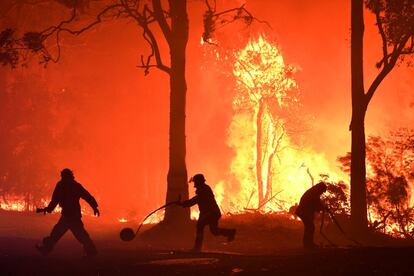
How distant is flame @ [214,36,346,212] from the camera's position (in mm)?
47469

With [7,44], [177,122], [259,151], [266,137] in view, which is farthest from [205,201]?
[266,137]

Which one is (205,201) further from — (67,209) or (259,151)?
(259,151)

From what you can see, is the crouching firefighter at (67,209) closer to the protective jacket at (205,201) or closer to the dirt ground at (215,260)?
the dirt ground at (215,260)

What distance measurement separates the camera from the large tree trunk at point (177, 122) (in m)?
23.9

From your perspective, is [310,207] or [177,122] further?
[177,122]

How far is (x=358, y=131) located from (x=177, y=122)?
20.9 ft

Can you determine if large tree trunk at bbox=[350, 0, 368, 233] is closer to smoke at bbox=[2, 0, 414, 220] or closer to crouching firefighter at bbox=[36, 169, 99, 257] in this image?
crouching firefighter at bbox=[36, 169, 99, 257]

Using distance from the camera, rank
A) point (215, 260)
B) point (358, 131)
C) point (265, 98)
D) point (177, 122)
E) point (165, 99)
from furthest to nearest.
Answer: point (165, 99) < point (265, 98) < point (177, 122) < point (358, 131) < point (215, 260)

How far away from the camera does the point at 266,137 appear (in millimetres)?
50906

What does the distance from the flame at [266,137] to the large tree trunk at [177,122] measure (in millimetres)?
20642

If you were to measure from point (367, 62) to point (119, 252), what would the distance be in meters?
51.8

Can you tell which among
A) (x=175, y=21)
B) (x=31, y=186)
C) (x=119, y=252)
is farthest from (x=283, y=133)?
(x=119, y=252)

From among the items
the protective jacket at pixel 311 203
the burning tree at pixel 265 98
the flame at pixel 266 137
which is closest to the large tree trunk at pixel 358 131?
the protective jacket at pixel 311 203

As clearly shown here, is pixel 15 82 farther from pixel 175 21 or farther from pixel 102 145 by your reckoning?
pixel 175 21
